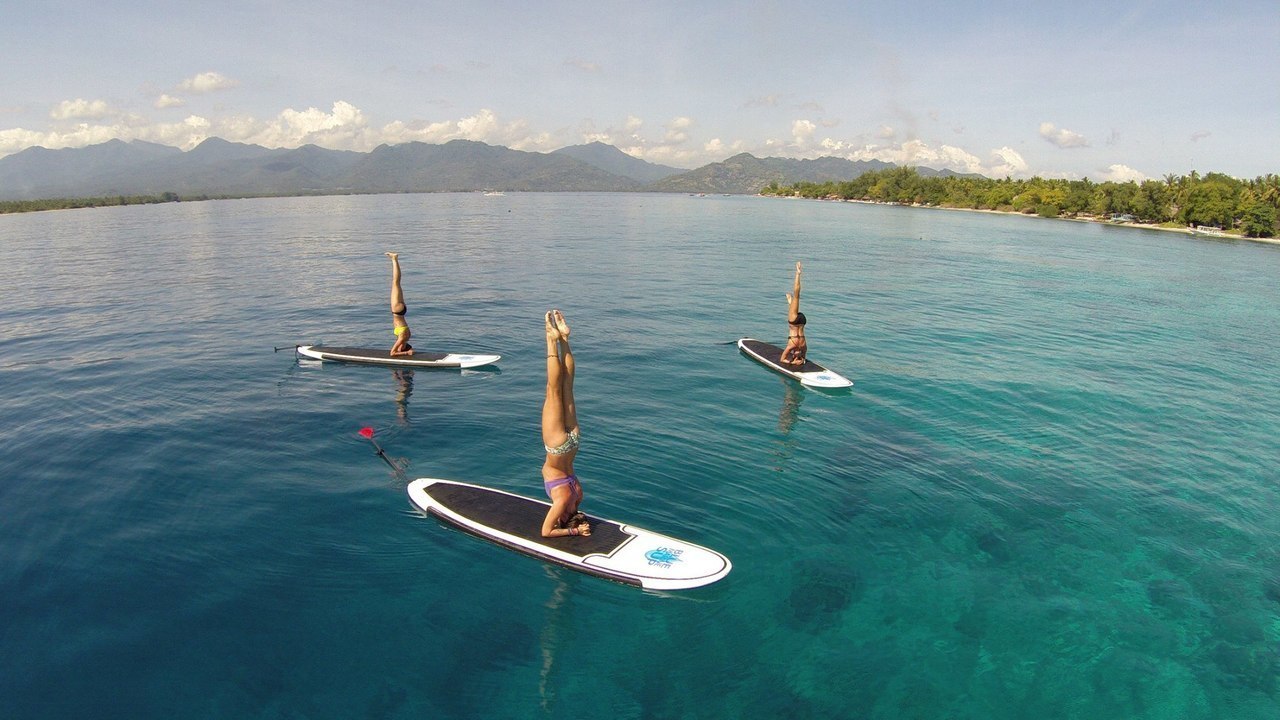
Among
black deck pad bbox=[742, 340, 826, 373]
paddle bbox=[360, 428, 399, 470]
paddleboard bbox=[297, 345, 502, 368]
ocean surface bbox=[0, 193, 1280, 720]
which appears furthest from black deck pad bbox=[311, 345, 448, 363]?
black deck pad bbox=[742, 340, 826, 373]

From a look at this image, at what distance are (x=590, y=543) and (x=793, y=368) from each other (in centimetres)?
1677

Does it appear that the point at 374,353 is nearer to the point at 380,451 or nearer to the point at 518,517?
the point at 380,451

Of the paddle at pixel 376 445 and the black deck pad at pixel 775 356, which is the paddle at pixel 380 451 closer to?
the paddle at pixel 376 445

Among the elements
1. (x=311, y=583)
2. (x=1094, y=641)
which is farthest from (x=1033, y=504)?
(x=311, y=583)

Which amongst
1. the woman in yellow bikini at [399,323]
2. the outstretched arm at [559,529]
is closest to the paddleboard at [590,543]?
the outstretched arm at [559,529]

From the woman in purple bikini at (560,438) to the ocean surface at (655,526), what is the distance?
1.13 meters

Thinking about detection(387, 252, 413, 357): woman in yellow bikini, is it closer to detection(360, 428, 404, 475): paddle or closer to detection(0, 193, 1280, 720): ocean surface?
detection(0, 193, 1280, 720): ocean surface

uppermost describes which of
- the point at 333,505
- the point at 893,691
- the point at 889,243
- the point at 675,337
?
the point at 889,243

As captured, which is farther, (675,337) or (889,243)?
(889,243)

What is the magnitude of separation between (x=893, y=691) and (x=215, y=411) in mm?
23828

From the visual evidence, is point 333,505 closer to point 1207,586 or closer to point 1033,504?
point 1033,504

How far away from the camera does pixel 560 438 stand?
1279cm

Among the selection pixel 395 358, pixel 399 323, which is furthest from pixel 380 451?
pixel 399 323

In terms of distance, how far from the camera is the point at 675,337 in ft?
117
